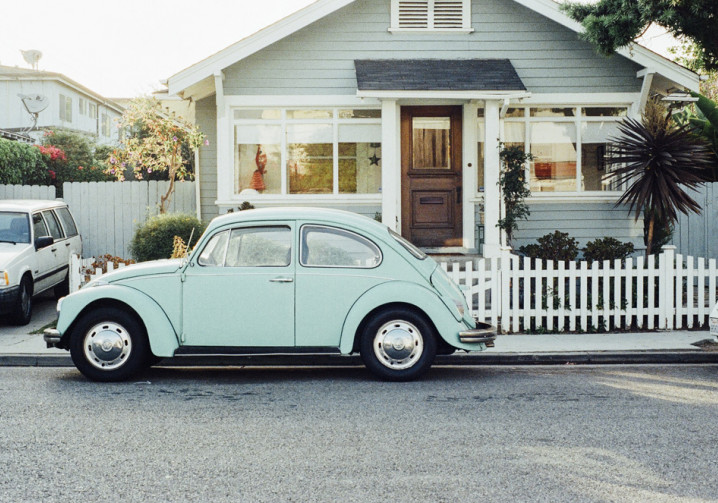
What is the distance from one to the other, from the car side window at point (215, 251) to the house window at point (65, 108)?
120ft

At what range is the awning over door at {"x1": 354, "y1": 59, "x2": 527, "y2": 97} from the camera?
13844 mm

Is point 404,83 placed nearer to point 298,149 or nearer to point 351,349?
point 298,149

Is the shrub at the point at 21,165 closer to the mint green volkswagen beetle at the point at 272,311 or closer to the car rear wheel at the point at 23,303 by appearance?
Result: the car rear wheel at the point at 23,303

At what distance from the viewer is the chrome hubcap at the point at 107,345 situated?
318 inches

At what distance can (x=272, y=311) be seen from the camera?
26.4 ft

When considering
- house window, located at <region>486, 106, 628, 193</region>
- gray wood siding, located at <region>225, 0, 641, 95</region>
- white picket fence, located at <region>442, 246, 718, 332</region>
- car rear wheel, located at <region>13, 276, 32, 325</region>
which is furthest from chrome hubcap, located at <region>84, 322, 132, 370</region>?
house window, located at <region>486, 106, 628, 193</region>

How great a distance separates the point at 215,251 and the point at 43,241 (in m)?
5.65

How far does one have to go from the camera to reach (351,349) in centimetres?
808

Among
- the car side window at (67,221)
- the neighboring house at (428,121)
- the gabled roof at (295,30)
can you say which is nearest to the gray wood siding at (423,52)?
the neighboring house at (428,121)

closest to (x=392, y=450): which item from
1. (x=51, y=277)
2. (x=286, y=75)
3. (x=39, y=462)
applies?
(x=39, y=462)

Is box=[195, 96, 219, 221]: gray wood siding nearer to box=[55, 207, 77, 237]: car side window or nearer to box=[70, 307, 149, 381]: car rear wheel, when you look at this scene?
box=[55, 207, 77, 237]: car side window

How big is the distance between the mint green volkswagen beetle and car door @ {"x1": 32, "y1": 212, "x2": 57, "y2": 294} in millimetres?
4875

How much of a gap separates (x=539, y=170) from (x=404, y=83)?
10.8 feet

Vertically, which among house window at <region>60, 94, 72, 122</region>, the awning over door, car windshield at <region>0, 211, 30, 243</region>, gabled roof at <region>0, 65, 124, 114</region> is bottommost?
car windshield at <region>0, 211, 30, 243</region>
